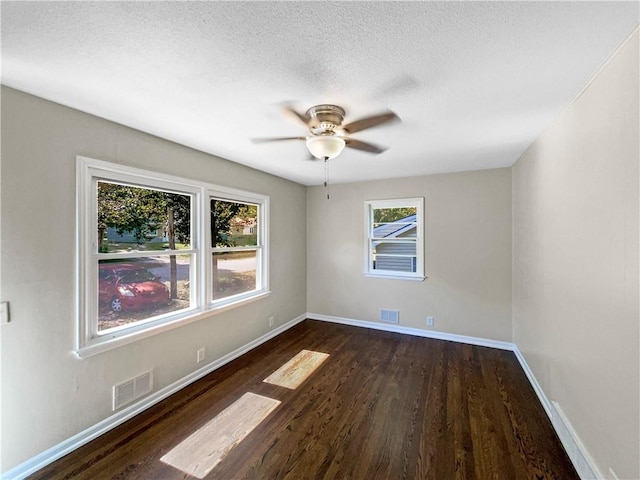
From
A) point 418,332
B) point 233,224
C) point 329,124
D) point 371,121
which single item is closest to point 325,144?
point 329,124

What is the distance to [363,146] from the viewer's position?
2617mm

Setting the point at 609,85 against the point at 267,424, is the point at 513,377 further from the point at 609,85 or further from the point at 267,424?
the point at 609,85

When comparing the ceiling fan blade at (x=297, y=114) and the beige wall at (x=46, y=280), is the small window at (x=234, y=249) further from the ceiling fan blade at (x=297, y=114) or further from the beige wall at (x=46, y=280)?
the ceiling fan blade at (x=297, y=114)

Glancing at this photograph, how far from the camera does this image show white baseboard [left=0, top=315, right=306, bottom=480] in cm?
172

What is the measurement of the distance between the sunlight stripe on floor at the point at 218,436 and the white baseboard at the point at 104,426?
63 centimetres

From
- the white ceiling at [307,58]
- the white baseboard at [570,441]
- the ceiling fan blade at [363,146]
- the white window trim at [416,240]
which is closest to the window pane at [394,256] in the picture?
the white window trim at [416,240]

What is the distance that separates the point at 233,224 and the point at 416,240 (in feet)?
8.91

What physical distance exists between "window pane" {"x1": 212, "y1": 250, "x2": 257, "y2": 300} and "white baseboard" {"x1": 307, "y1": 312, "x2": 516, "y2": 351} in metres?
1.62

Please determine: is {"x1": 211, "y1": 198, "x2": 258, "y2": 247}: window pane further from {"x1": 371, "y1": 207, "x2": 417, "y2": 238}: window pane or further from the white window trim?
{"x1": 371, "y1": 207, "x2": 417, "y2": 238}: window pane

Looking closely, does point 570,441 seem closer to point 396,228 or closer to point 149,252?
point 396,228

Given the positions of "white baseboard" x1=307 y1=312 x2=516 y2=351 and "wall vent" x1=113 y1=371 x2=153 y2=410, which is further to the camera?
"white baseboard" x1=307 y1=312 x2=516 y2=351

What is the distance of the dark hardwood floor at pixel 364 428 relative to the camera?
1774 mm

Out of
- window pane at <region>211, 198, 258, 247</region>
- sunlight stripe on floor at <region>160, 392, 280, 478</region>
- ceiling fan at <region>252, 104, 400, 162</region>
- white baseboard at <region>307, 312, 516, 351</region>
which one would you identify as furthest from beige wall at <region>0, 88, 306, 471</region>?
white baseboard at <region>307, 312, 516, 351</region>

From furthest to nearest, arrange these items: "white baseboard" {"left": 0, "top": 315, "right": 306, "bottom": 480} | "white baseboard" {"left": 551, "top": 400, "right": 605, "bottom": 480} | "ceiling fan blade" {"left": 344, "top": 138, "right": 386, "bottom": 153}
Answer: "ceiling fan blade" {"left": 344, "top": 138, "right": 386, "bottom": 153}, "white baseboard" {"left": 0, "top": 315, "right": 306, "bottom": 480}, "white baseboard" {"left": 551, "top": 400, "right": 605, "bottom": 480}
